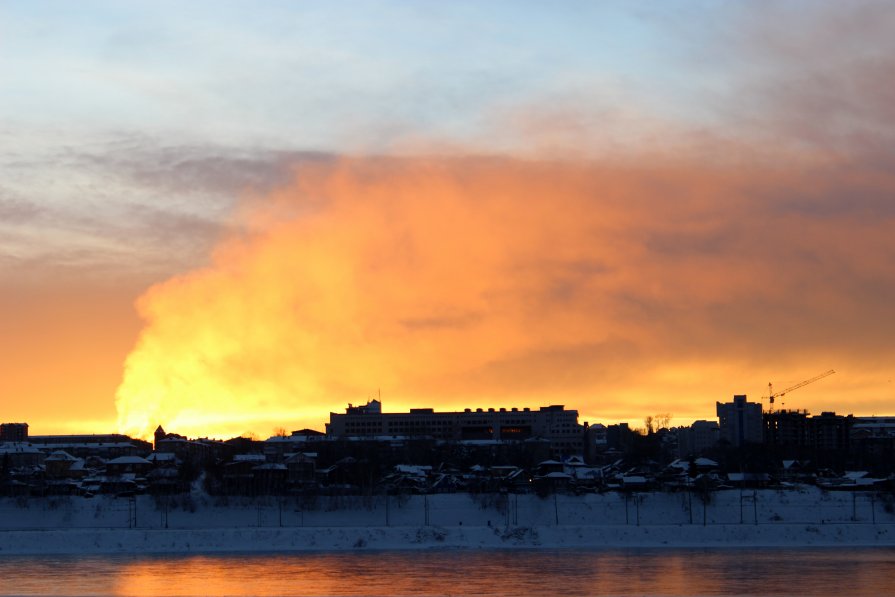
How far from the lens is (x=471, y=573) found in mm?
68500

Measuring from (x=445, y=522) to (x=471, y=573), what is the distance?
29302mm

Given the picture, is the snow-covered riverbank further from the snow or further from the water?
the water

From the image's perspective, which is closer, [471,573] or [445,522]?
[471,573]

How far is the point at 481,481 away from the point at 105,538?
46.6 meters

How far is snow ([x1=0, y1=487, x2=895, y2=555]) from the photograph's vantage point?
3487 inches

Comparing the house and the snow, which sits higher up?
the house

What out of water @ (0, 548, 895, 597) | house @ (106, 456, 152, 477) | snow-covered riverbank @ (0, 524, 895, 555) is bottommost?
water @ (0, 548, 895, 597)

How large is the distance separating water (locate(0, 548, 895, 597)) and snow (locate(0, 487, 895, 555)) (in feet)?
17.7

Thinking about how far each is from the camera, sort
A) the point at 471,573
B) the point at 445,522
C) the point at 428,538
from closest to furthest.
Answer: the point at 471,573, the point at 428,538, the point at 445,522

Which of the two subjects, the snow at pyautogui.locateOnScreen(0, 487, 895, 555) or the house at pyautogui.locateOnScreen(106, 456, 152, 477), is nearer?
the snow at pyautogui.locateOnScreen(0, 487, 895, 555)

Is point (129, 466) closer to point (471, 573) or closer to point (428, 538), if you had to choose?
point (428, 538)

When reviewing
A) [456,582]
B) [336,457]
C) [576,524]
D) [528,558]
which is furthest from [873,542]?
[336,457]

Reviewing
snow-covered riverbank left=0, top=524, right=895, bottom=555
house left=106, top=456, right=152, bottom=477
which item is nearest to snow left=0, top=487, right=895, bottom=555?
snow-covered riverbank left=0, top=524, right=895, bottom=555

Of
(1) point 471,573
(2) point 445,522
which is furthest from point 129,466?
(1) point 471,573
